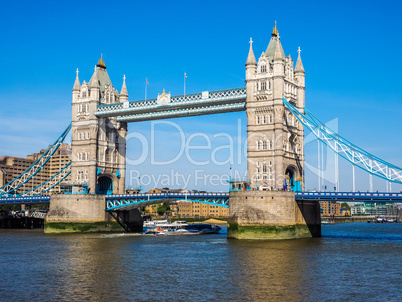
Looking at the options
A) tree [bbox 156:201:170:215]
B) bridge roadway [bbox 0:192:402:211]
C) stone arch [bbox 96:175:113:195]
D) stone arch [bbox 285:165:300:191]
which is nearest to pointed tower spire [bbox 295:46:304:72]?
stone arch [bbox 285:165:300:191]

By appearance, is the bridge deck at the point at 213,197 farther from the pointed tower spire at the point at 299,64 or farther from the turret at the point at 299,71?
the pointed tower spire at the point at 299,64

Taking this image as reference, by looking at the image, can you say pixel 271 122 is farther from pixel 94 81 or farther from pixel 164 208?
pixel 164 208

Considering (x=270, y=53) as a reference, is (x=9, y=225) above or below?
below

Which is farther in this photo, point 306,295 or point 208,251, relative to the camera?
point 208,251

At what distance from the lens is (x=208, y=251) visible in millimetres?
53125

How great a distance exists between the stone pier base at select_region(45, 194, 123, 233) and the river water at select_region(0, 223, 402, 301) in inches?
1019

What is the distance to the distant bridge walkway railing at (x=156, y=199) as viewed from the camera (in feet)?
244

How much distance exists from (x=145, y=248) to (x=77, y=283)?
23389 millimetres

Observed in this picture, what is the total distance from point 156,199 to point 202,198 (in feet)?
29.1

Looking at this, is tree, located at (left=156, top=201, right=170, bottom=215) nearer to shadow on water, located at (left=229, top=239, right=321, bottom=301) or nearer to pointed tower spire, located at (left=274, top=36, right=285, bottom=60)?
pointed tower spire, located at (left=274, top=36, right=285, bottom=60)

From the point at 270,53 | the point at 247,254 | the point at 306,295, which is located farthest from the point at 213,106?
the point at 306,295

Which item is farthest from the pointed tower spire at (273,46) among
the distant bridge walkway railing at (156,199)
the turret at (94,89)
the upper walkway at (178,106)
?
the turret at (94,89)

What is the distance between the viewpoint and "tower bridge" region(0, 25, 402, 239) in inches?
2549

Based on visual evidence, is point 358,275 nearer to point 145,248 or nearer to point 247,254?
point 247,254
